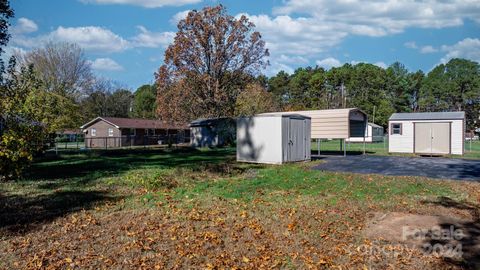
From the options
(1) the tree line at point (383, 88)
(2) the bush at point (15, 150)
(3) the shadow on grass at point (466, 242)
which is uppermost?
(1) the tree line at point (383, 88)

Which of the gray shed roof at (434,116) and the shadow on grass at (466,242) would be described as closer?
the shadow on grass at (466,242)

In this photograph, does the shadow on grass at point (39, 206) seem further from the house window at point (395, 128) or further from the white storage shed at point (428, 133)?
the house window at point (395, 128)

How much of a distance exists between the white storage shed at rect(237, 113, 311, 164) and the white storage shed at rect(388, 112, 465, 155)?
933 centimetres

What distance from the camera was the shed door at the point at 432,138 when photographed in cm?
2291

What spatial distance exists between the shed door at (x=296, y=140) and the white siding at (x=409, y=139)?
9.71 metres

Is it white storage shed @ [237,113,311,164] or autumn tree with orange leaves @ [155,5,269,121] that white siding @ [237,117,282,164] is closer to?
white storage shed @ [237,113,311,164]

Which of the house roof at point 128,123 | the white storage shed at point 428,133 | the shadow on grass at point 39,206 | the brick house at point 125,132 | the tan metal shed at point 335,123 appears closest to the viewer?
the shadow on grass at point 39,206

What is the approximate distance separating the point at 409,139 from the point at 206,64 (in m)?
17.6

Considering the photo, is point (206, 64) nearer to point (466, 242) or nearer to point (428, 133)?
point (428, 133)

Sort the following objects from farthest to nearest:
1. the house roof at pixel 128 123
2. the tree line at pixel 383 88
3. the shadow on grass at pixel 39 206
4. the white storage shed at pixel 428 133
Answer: the tree line at pixel 383 88 < the house roof at pixel 128 123 < the white storage shed at pixel 428 133 < the shadow on grass at pixel 39 206

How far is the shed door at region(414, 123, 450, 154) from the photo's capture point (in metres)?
22.9

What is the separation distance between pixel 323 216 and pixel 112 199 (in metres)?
4.73

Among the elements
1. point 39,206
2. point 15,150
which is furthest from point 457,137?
point 15,150

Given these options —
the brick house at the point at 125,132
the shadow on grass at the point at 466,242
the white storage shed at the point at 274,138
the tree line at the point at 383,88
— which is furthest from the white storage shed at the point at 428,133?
the tree line at the point at 383,88
